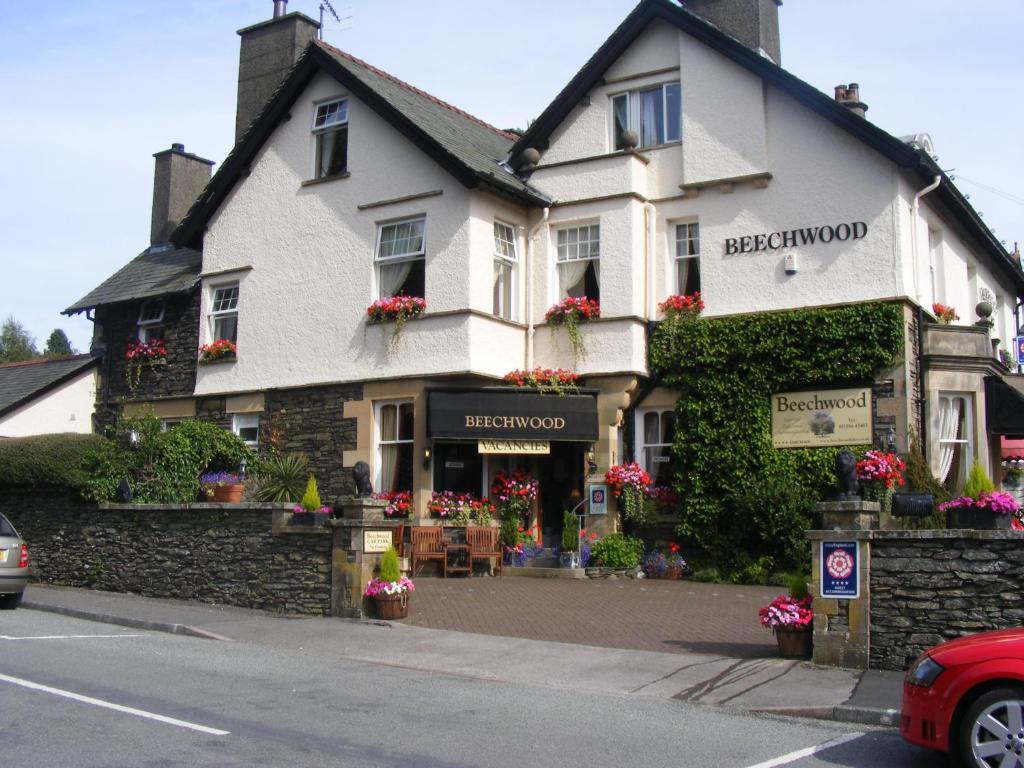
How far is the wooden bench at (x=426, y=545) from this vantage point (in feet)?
63.2

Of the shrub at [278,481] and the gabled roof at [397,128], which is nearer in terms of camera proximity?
the shrub at [278,481]

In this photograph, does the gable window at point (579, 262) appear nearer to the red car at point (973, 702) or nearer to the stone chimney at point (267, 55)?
the stone chimney at point (267, 55)

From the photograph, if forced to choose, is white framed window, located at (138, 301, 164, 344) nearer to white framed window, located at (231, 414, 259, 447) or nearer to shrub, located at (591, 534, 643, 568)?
white framed window, located at (231, 414, 259, 447)

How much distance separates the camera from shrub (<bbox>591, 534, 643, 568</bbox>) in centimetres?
1925

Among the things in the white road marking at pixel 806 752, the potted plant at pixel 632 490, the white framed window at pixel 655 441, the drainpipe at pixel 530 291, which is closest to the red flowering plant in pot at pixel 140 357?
the drainpipe at pixel 530 291

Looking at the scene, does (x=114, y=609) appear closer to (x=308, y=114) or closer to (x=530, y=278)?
(x=530, y=278)

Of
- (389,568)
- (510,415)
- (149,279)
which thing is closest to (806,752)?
(389,568)

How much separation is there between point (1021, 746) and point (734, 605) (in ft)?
29.4

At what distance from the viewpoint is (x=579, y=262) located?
21109 millimetres

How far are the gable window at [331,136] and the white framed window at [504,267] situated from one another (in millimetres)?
3796

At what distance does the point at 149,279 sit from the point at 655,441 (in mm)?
13099

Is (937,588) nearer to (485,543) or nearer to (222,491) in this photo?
(485,543)

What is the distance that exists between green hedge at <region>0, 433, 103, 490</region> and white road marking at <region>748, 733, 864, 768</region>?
1392cm

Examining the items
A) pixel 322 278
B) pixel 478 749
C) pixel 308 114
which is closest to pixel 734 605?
pixel 478 749
